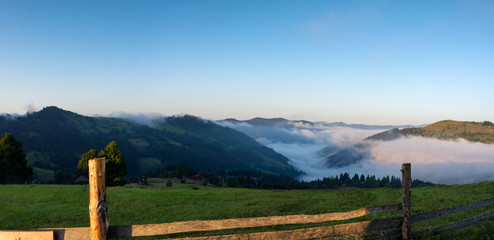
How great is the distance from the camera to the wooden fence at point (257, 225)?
8.24m

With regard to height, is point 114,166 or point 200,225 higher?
point 200,225

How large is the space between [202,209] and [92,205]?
19.4 metres

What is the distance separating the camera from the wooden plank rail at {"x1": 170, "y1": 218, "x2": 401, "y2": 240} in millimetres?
9977

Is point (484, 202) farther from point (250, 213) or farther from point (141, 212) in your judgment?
point (141, 212)

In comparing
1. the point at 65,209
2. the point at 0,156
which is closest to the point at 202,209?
the point at 65,209

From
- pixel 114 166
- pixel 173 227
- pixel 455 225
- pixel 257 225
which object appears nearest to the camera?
pixel 173 227

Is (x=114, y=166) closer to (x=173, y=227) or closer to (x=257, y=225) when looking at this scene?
(x=173, y=227)

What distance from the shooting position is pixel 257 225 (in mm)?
10031

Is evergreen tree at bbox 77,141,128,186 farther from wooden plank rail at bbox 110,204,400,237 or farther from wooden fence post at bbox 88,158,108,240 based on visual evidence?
wooden fence post at bbox 88,158,108,240

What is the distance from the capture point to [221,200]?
3219 centimetres

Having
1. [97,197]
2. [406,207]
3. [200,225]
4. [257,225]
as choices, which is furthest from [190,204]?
[97,197]

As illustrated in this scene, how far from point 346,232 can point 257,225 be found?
3401 millimetres

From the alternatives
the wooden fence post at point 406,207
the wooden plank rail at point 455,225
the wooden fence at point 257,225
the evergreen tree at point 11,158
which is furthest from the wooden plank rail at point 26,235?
the evergreen tree at point 11,158

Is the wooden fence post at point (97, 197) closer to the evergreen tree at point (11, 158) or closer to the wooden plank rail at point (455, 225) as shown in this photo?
the wooden plank rail at point (455, 225)
